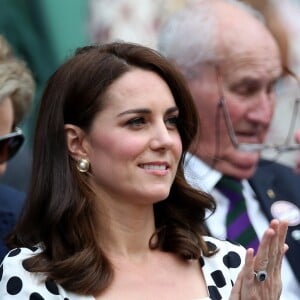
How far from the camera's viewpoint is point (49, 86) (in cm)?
327

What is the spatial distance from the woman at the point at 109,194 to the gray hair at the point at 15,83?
0.84 meters

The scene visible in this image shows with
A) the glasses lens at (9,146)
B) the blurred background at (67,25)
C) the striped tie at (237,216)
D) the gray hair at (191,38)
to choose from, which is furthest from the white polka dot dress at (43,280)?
the blurred background at (67,25)

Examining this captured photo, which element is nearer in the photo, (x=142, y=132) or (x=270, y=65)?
(x=142, y=132)

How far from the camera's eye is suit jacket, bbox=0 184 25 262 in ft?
12.6

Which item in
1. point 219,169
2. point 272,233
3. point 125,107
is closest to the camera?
point 272,233

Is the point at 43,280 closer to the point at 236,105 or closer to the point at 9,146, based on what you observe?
the point at 9,146

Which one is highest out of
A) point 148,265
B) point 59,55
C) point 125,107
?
point 125,107

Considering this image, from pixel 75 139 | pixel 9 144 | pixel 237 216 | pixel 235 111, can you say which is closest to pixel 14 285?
pixel 75 139

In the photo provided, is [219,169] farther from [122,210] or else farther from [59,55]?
[59,55]

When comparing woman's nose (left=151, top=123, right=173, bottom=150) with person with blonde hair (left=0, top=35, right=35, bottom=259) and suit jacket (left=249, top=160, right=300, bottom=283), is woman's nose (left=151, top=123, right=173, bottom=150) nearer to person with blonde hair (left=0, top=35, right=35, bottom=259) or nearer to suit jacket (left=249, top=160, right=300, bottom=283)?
person with blonde hair (left=0, top=35, right=35, bottom=259)

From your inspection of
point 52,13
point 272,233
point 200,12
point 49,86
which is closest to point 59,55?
point 52,13

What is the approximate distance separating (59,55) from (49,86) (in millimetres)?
2718

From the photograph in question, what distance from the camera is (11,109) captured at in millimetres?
4129

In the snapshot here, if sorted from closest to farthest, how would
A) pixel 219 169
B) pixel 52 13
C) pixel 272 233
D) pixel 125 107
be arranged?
pixel 272 233 → pixel 125 107 → pixel 219 169 → pixel 52 13
